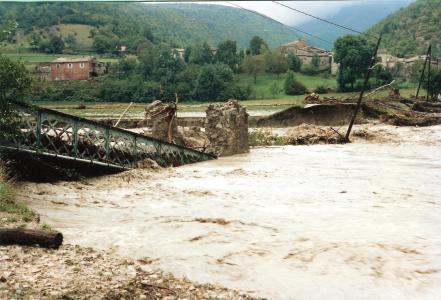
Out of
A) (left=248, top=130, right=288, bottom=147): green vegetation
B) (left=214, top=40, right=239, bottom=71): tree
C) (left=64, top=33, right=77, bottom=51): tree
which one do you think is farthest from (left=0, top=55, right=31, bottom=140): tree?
(left=64, top=33, right=77, bottom=51): tree

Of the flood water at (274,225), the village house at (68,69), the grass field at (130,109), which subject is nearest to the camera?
the flood water at (274,225)

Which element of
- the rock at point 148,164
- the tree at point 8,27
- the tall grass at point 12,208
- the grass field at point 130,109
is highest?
the tree at point 8,27

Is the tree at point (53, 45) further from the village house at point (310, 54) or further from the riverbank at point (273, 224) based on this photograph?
the riverbank at point (273, 224)

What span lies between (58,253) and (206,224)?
3.52 m

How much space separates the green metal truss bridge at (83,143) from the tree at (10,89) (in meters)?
0.25

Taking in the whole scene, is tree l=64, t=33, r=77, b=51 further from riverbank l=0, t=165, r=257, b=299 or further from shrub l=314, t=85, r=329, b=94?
riverbank l=0, t=165, r=257, b=299

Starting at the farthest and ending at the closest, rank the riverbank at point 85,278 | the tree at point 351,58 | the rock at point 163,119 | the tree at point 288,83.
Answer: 1. the tree at point 288,83
2. the tree at point 351,58
3. the rock at point 163,119
4. the riverbank at point 85,278

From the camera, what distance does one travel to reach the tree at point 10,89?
39.8 feet

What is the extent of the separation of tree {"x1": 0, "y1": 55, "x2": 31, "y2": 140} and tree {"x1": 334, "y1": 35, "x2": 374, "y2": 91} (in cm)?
8170

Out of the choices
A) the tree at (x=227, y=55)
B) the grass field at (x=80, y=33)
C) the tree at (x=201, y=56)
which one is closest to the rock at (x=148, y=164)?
the tree at (x=227, y=55)

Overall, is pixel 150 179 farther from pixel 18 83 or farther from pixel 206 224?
pixel 206 224

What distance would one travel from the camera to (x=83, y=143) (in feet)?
49.8

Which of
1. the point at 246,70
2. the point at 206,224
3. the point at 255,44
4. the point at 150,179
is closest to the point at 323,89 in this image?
the point at 246,70

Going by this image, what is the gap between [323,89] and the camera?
293ft
